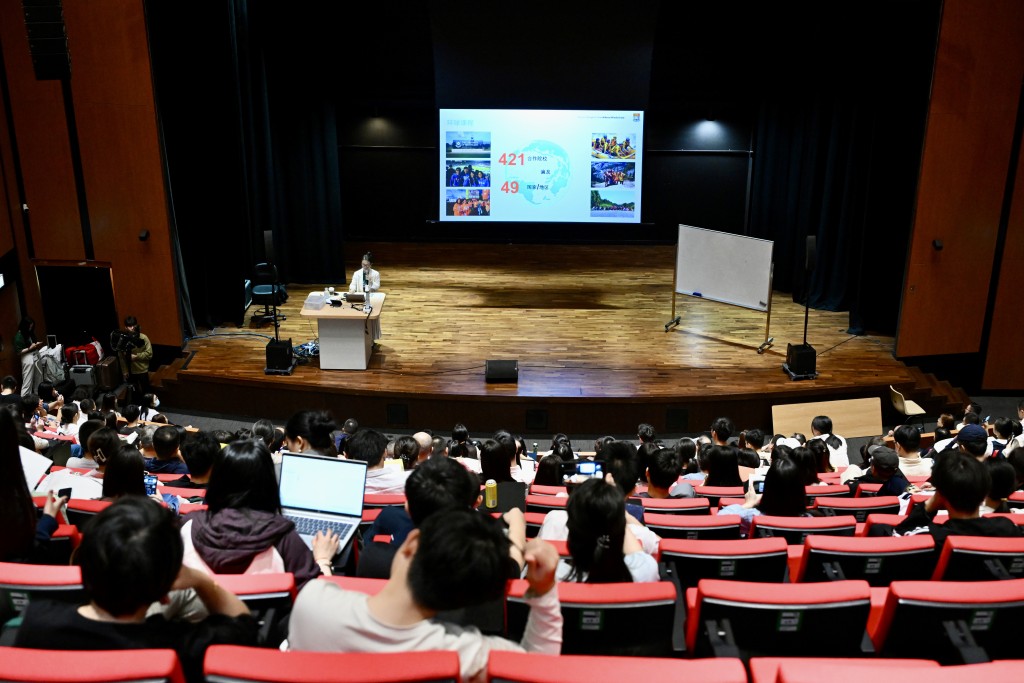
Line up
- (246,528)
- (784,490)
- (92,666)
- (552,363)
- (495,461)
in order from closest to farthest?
(92,666) → (246,528) → (784,490) → (495,461) → (552,363)

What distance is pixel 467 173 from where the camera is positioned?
42.1ft

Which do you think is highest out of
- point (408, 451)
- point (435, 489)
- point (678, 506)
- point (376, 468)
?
point (435, 489)

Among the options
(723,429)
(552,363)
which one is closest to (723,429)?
(723,429)

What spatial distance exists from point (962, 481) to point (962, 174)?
6833 mm

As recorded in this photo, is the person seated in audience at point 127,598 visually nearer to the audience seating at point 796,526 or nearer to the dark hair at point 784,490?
the audience seating at point 796,526

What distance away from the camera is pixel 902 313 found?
373 inches

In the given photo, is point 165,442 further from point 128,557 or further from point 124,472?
point 128,557

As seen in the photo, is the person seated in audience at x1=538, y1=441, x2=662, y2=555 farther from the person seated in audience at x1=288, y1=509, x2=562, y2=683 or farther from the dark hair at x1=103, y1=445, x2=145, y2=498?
the dark hair at x1=103, y1=445, x2=145, y2=498

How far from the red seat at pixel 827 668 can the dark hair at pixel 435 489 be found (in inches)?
41.0

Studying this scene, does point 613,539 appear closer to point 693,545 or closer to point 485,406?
point 693,545

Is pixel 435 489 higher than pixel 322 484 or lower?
higher

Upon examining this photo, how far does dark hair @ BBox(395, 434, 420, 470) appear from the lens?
18.0ft

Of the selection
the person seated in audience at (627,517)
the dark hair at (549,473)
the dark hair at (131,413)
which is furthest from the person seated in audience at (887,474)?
the dark hair at (131,413)

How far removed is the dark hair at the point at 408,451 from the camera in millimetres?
5473
